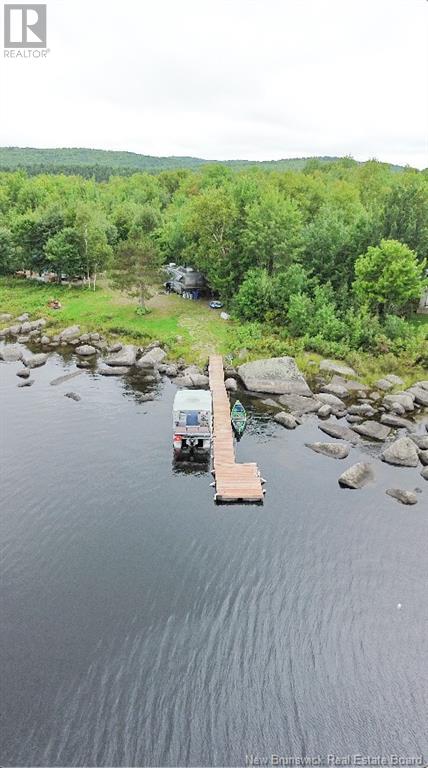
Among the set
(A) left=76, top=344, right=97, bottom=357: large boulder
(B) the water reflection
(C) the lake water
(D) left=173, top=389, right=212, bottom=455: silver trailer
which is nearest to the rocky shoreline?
(A) left=76, top=344, right=97, bottom=357: large boulder

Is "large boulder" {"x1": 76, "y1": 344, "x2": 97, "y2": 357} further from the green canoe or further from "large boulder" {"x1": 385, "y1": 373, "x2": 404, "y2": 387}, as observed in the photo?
"large boulder" {"x1": 385, "y1": 373, "x2": 404, "y2": 387}

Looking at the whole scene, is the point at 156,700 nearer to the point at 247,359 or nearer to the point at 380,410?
the point at 380,410

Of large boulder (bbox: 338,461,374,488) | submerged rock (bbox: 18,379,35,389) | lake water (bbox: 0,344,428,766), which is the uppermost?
submerged rock (bbox: 18,379,35,389)

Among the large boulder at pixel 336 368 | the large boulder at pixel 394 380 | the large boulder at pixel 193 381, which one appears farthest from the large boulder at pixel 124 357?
the large boulder at pixel 394 380

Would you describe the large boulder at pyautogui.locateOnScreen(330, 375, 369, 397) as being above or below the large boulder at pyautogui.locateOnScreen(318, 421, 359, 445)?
above

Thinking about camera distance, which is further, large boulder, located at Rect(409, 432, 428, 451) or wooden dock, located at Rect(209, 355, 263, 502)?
large boulder, located at Rect(409, 432, 428, 451)

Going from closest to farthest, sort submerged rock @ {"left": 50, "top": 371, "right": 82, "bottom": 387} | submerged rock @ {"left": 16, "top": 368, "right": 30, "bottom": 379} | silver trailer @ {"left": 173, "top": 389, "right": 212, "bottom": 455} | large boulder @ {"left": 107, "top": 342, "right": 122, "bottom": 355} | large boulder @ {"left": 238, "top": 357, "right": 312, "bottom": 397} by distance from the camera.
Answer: silver trailer @ {"left": 173, "top": 389, "right": 212, "bottom": 455}
large boulder @ {"left": 238, "top": 357, "right": 312, "bottom": 397}
submerged rock @ {"left": 50, "top": 371, "right": 82, "bottom": 387}
submerged rock @ {"left": 16, "top": 368, "right": 30, "bottom": 379}
large boulder @ {"left": 107, "top": 342, "right": 122, "bottom": 355}

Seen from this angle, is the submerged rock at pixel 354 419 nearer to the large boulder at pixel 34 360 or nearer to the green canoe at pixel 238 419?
the green canoe at pixel 238 419
